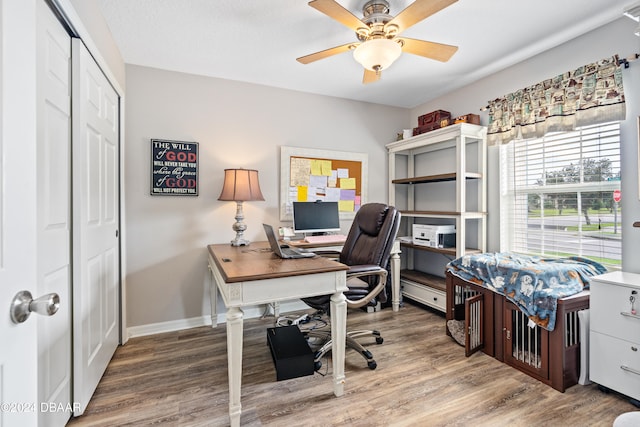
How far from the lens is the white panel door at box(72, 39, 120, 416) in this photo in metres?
1.55

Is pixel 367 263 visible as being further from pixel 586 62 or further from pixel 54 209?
pixel 586 62

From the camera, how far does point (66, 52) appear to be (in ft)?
4.89

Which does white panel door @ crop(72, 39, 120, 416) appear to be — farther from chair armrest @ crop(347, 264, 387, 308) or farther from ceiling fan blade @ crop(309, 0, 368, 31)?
chair armrest @ crop(347, 264, 387, 308)

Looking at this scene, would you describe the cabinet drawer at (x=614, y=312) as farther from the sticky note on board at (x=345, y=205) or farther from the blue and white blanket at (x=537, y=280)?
the sticky note on board at (x=345, y=205)

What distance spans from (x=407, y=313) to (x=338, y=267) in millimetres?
1759

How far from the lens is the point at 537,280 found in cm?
191

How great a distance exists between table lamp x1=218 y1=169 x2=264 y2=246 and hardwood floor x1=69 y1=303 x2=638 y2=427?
0.99 metres

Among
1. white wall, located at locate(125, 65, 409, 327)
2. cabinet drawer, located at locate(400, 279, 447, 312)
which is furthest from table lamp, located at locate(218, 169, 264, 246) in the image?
cabinet drawer, located at locate(400, 279, 447, 312)

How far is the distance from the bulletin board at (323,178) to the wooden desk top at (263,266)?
42.1 inches

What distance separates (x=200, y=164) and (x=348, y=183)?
1.61 m

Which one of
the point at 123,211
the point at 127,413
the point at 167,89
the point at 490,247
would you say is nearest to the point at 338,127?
the point at 167,89

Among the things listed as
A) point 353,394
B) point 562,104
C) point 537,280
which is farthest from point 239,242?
point 562,104

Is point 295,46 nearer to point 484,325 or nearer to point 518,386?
point 484,325

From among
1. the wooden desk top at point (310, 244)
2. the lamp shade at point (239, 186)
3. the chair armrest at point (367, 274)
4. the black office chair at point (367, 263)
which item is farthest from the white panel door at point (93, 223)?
the chair armrest at point (367, 274)
